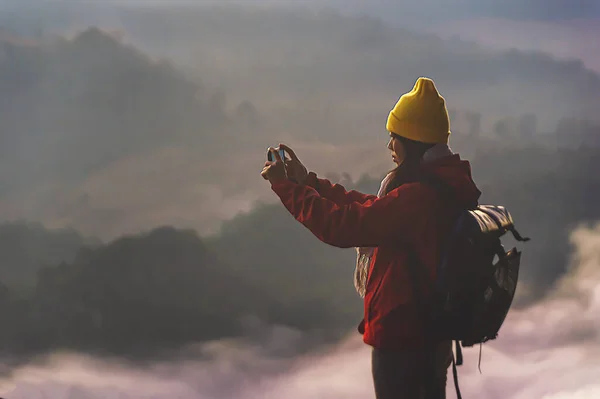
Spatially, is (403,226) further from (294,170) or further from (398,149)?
(294,170)

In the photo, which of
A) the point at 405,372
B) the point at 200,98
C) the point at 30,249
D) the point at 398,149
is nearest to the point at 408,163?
the point at 398,149

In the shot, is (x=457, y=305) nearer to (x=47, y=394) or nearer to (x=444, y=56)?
(x=444, y=56)

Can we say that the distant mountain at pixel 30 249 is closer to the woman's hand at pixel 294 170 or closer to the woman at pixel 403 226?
the woman's hand at pixel 294 170

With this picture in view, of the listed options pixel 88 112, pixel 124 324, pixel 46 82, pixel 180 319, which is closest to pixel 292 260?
pixel 180 319

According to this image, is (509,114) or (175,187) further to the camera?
(175,187)

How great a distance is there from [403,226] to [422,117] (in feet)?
0.69

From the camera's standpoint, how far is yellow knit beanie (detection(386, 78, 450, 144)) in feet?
3.94

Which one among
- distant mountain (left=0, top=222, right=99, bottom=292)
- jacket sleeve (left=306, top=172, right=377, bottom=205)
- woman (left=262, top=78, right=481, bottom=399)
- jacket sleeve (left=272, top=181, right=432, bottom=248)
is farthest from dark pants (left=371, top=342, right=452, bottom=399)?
distant mountain (left=0, top=222, right=99, bottom=292)

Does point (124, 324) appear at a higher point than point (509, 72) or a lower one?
lower

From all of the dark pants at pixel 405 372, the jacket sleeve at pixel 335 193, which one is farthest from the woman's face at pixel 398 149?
the dark pants at pixel 405 372

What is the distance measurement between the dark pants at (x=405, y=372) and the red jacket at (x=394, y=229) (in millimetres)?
24

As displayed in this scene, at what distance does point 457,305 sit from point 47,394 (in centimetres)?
172

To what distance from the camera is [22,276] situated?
7.86 feet

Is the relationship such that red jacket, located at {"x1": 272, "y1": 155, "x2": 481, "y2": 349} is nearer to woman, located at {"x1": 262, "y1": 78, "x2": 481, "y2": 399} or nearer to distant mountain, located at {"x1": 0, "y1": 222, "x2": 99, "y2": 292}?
woman, located at {"x1": 262, "y1": 78, "x2": 481, "y2": 399}
